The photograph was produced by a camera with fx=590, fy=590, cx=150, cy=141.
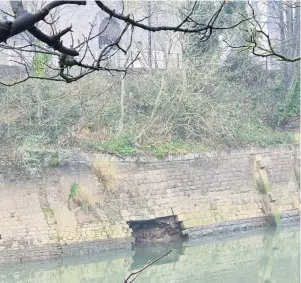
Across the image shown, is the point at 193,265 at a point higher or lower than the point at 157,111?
lower

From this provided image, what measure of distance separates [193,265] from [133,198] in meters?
2.82

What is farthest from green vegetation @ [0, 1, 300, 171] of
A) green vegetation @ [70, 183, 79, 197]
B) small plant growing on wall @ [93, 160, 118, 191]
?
green vegetation @ [70, 183, 79, 197]

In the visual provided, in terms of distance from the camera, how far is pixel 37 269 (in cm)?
1380

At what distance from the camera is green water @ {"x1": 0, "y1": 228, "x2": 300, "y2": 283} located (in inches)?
516

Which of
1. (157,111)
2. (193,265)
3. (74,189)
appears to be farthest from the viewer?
(157,111)

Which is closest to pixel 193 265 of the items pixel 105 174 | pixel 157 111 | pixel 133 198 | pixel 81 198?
pixel 133 198

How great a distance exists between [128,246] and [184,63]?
21.2 feet

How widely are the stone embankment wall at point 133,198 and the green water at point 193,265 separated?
18.4 inches

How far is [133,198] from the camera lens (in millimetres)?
16422

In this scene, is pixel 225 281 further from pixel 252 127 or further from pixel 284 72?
pixel 284 72

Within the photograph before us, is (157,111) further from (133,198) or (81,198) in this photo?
(81,198)

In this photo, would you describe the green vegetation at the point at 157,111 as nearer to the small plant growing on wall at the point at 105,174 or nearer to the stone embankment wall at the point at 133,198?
the stone embankment wall at the point at 133,198

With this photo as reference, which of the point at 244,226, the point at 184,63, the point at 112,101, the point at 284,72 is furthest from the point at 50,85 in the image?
the point at 284,72

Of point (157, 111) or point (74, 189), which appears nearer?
point (74, 189)
